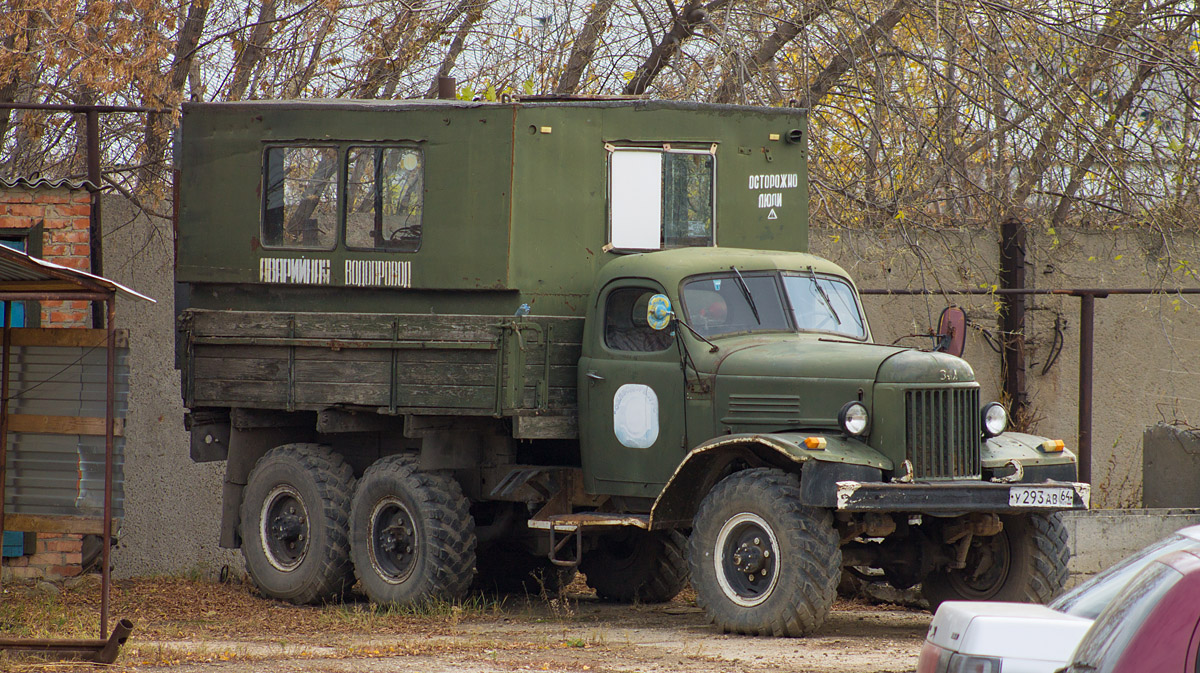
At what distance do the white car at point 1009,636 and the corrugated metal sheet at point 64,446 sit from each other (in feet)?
16.1

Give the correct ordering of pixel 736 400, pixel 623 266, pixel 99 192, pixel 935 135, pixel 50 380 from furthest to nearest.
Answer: pixel 935 135 < pixel 99 192 < pixel 623 266 < pixel 736 400 < pixel 50 380

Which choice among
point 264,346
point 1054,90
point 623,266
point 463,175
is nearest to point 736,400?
point 623,266

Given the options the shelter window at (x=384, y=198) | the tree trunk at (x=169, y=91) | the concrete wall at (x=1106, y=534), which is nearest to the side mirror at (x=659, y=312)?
the shelter window at (x=384, y=198)

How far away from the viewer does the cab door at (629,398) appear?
9602 millimetres

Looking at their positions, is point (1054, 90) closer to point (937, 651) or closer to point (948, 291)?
point (948, 291)

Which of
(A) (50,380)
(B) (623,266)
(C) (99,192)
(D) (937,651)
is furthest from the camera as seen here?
(C) (99,192)

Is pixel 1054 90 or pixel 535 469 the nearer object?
pixel 535 469

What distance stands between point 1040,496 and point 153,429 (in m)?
7.02

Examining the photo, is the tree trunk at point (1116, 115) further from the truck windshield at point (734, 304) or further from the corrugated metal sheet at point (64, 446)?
the corrugated metal sheet at point (64, 446)

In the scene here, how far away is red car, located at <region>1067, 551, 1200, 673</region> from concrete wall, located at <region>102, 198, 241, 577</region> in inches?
374

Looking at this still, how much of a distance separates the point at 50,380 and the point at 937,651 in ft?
17.7

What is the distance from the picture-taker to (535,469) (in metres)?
10.3

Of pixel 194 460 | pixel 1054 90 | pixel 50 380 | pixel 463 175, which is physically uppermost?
pixel 1054 90

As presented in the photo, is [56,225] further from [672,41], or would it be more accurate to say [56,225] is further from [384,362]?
[672,41]
